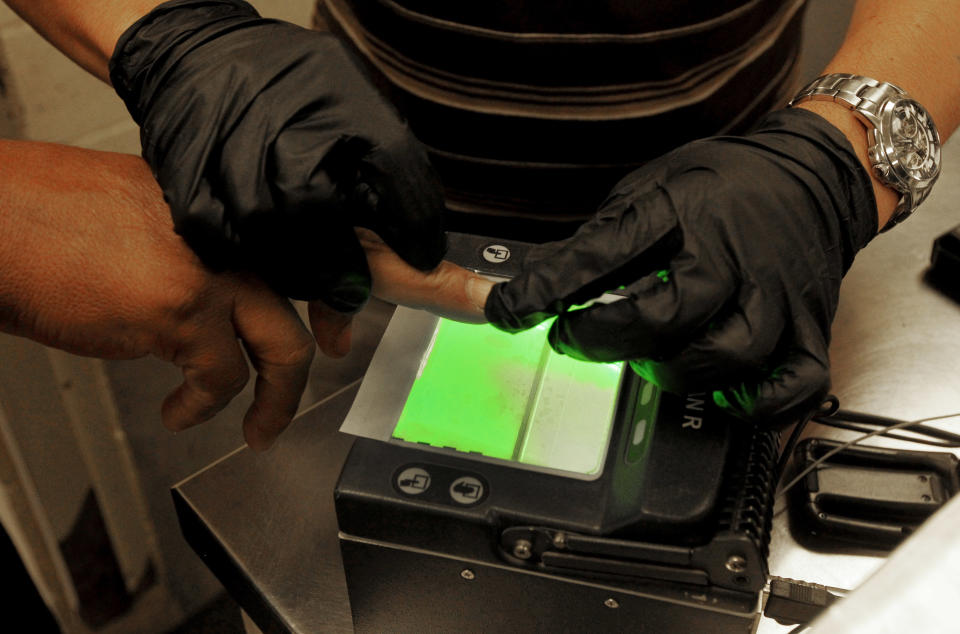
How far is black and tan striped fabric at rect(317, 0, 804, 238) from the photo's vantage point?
0.86 metres

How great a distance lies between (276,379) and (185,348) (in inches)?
3.9

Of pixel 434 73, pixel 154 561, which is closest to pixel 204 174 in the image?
pixel 434 73

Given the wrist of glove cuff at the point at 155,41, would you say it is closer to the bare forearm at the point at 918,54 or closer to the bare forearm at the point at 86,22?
the bare forearm at the point at 86,22

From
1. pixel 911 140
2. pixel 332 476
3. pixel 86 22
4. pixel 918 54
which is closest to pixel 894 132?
pixel 911 140

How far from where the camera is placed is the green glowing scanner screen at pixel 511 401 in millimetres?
703

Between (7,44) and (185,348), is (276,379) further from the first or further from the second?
(7,44)

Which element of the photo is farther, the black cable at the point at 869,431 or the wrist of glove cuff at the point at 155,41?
the black cable at the point at 869,431

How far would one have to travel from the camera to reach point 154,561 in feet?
5.88

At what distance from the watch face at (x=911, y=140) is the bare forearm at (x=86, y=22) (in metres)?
0.75

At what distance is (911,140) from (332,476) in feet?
2.39

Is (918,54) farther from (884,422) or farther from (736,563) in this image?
(736,563)

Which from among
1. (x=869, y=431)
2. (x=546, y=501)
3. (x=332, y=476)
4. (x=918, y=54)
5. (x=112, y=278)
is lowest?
(x=332, y=476)

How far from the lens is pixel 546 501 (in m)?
0.66

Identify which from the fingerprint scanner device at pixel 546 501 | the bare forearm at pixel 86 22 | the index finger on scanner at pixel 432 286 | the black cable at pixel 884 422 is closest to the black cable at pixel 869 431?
the black cable at pixel 884 422
